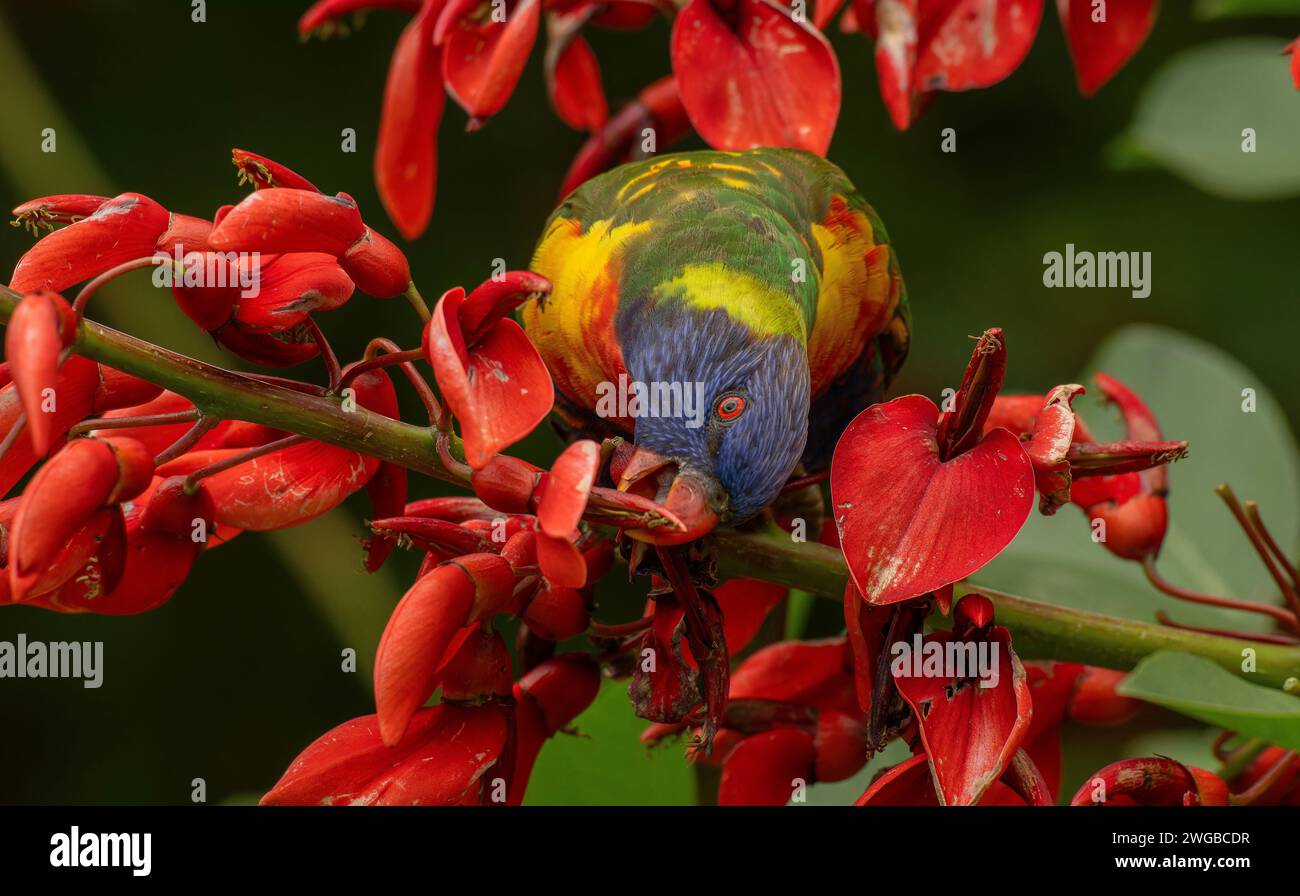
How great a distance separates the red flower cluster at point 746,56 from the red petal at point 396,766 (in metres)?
0.49

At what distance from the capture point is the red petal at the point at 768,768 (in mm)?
937

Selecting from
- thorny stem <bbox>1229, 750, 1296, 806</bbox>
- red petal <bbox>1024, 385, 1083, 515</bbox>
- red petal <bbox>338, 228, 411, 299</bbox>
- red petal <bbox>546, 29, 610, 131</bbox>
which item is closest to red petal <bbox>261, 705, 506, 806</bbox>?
red petal <bbox>338, 228, 411, 299</bbox>

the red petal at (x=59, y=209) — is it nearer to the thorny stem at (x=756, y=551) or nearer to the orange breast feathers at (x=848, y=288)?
the thorny stem at (x=756, y=551)

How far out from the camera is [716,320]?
1005 mm

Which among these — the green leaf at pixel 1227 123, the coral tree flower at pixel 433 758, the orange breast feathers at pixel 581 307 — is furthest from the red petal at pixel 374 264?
the green leaf at pixel 1227 123

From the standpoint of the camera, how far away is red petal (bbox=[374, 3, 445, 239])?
3.71ft

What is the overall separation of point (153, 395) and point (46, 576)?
139 mm

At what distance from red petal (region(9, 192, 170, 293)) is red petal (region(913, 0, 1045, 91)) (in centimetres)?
64

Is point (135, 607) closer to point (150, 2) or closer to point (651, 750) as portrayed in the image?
point (651, 750)

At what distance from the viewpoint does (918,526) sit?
728 mm

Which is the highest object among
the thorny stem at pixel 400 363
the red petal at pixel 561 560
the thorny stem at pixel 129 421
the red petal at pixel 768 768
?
the thorny stem at pixel 400 363

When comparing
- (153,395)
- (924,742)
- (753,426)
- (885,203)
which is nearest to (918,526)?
(924,742)

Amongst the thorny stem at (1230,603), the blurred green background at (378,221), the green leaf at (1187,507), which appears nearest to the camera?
the thorny stem at (1230,603)

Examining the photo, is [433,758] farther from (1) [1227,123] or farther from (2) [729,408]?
(1) [1227,123]
